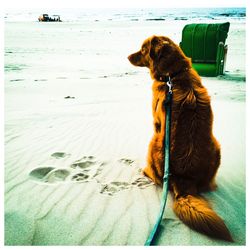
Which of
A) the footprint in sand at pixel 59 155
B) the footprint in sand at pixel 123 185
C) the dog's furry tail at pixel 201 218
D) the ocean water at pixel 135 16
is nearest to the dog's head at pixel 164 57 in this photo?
the footprint in sand at pixel 123 185

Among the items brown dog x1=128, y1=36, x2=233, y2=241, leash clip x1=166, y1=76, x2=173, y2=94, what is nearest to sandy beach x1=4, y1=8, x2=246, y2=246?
brown dog x1=128, y1=36, x2=233, y2=241

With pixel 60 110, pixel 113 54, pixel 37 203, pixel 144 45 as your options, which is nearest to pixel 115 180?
pixel 37 203

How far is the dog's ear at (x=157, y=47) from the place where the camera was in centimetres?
280

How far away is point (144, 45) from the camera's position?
123 inches

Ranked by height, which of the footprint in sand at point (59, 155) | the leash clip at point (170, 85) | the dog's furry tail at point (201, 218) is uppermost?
the leash clip at point (170, 85)

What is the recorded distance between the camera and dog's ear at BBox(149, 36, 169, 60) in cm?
280

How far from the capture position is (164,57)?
279cm

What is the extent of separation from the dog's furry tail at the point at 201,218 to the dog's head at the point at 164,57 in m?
1.31

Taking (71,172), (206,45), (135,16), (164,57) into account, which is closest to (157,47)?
(164,57)

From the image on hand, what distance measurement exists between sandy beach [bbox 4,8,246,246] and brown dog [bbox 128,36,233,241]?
0.54 feet

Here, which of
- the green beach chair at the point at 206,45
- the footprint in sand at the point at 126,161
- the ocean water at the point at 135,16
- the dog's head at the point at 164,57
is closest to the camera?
the dog's head at the point at 164,57

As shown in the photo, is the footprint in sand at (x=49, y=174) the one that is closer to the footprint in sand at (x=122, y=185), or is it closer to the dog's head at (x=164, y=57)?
the footprint in sand at (x=122, y=185)

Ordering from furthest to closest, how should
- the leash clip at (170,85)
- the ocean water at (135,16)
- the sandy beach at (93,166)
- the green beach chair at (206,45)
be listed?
the ocean water at (135,16) < the green beach chair at (206,45) < the leash clip at (170,85) < the sandy beach at (93,166)

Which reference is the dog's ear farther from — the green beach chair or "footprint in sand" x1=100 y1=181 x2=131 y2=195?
the green beach chair
